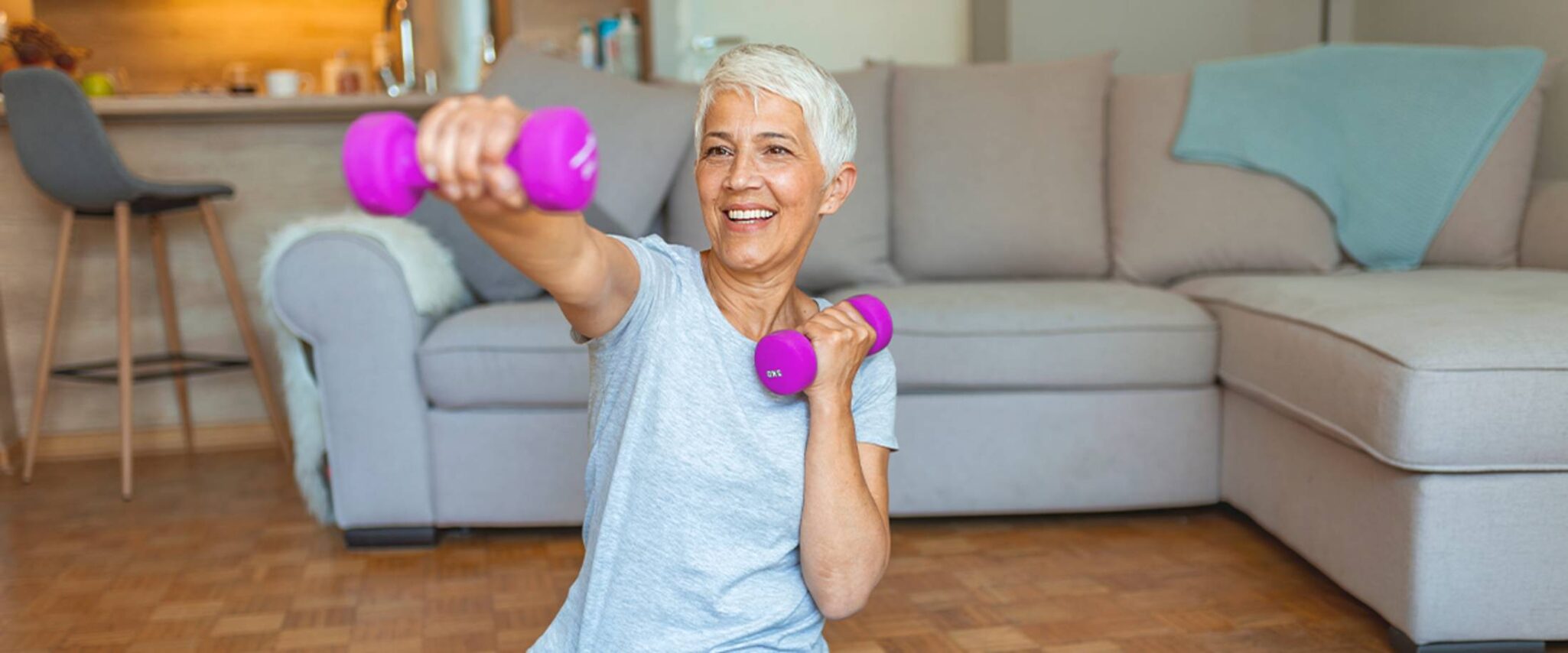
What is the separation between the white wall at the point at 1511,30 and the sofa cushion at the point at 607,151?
206 centimetres

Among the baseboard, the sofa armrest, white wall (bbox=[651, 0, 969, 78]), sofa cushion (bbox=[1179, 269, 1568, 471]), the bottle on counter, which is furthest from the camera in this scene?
white wall (bbox=[651, 0, 969, 78])

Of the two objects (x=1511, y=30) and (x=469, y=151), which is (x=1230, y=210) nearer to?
(x=1511, y=30)

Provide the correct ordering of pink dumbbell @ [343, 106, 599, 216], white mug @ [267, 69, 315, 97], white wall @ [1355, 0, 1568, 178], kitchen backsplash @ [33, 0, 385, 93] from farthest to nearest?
1. kitchen backsplash @ [33, 0, 385, 93]
2. white mug @ [267, 69, 315, 97]
3. white wall @ [1355, 0, 1568, 178]
4. pink dumbbell @ [343, 106, 599, 216]

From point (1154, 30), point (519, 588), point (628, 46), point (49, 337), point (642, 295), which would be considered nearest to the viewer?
point (642, 295)

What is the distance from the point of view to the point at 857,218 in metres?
2.90

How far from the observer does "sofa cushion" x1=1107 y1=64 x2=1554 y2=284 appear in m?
2.78

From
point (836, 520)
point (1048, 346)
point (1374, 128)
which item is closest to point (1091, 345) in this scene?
point (1048, 346)

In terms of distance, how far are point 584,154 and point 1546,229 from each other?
272 centimetres

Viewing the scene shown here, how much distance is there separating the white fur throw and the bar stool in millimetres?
702

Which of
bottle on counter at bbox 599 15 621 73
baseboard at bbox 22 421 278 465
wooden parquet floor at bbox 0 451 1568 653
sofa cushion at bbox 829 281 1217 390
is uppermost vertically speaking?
bottle on counter at bbox 599 15 621 73

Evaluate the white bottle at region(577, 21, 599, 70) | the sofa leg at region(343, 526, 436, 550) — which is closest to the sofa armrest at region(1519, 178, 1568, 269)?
the sofa leg at region(343, 526, 436, 550)

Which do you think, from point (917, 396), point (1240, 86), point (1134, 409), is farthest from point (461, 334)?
point (1240, 86)

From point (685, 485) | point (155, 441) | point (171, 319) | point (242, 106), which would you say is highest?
point (242, 106)

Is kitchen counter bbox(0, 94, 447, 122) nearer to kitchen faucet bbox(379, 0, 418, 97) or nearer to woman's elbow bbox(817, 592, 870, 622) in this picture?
kitchen faucet bbox(379, 0, 418, 97)
